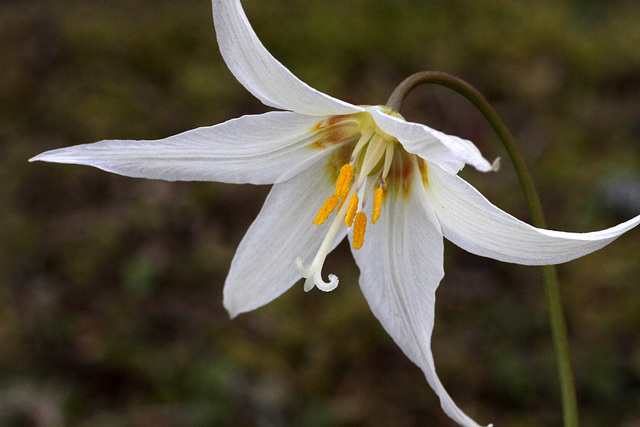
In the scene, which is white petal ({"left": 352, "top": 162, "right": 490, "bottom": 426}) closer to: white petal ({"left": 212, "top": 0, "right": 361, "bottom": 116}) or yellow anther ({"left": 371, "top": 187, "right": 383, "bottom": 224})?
yellow anther ({"left": 371, "top": 187, "right": 383, "bottom": 224})

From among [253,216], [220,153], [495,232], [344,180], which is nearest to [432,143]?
[495,232]

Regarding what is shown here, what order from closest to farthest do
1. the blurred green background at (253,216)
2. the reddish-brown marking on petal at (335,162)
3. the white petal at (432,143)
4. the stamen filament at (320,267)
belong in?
the white petal at (432,143)
the stamen filament at (320,267)
the reddish-brown marking on petal at (335,162)
the blurred green background at (253,216)

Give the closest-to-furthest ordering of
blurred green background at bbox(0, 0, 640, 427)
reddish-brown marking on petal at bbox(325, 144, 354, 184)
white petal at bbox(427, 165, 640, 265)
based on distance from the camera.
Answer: white petal at bbox(427, 165, 640, 265), reddish-brown marking on petal at bbox(325, 144, 354, 184), blurred green background at bbox(0, 0, 640, 427)

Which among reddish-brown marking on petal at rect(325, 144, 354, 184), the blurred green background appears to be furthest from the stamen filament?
the blurred green background

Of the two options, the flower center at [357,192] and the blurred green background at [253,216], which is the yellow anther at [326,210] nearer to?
the flower center at [357,192]

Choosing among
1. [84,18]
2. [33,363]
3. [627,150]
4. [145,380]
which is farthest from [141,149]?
[84,18]

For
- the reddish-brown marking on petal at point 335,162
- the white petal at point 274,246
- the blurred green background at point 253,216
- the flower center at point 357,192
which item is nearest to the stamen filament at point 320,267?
the flower center at point 357,192

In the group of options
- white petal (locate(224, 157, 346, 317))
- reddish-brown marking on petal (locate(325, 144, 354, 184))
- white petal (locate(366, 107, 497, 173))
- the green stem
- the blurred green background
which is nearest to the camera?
white petal (locate(366, 107, 497, 173))
